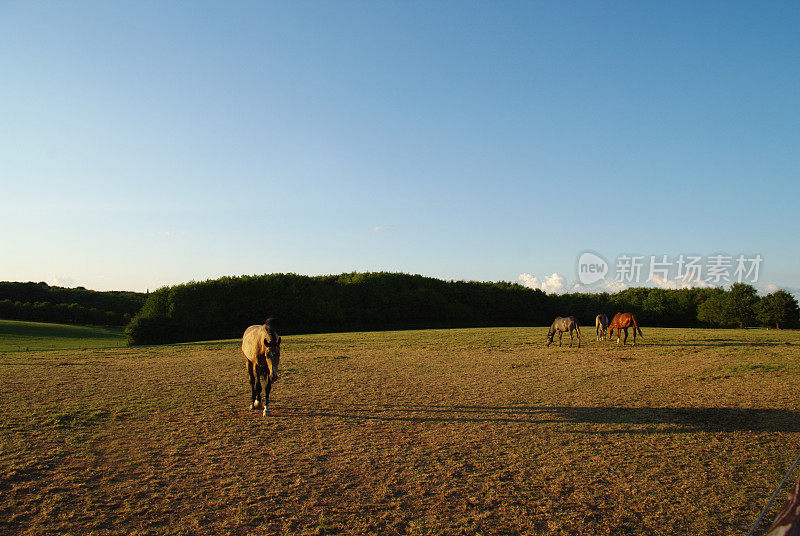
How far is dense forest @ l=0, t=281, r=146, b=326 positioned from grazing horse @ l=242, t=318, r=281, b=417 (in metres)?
54.3

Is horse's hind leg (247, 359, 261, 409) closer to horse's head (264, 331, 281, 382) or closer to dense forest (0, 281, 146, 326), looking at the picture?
horse's head (264, 331, 281, 382)

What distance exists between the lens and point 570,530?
190 inches

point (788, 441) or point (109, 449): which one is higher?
point (788, 441)

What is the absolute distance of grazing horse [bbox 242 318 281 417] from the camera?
9.20 metres

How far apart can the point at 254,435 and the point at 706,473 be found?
7.13 meters

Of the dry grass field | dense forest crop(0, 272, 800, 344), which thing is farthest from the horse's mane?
dense forest crop(0, 272, 800, 344)

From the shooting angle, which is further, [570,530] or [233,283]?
[233,283]

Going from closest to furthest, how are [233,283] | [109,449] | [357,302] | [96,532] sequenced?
[96,532] → [109,449] → [233,283] → [357,302]

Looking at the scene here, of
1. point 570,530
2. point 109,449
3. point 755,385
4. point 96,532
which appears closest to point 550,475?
point 570,530

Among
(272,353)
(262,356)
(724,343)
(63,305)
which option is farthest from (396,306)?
(272,353)

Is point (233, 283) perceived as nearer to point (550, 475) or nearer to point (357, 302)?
point (357, 302)

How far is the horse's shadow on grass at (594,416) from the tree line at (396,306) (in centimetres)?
3504

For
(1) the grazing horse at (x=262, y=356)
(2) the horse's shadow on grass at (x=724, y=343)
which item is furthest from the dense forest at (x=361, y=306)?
(1) the grazing horse at (x=262, y=356)

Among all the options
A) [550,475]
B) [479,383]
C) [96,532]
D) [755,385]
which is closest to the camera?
[96,532]
